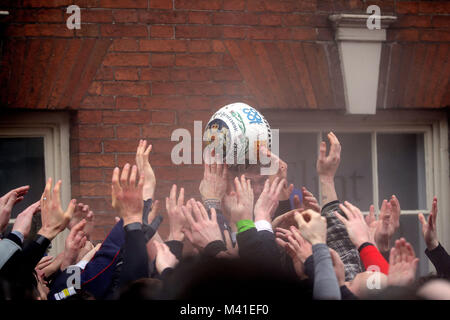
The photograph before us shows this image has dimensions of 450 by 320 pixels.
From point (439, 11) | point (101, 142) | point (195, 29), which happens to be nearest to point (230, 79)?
point (195, 29)

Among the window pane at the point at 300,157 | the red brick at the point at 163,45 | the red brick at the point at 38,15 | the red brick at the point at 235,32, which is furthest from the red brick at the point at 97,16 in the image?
the window pane at the point at 300,157

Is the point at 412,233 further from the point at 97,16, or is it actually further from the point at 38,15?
the point at 38,15

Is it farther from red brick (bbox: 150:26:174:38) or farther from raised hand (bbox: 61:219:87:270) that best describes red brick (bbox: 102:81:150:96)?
raised hand (bbox: 61:219:87:270)

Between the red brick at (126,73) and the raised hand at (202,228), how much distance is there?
1.44 meters

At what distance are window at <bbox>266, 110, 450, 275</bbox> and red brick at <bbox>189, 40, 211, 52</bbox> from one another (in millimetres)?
672

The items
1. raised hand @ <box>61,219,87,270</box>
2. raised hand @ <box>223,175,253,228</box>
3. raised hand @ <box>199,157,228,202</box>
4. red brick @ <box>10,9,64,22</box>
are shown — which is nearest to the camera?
raised hand @ <box>223,175,253,228</box>

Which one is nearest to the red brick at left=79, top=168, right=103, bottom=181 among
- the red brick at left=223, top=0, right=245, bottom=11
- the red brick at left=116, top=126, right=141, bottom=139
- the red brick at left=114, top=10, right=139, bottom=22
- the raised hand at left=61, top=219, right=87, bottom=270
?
the red brick at left=116, top=126, right=141, bottom=139

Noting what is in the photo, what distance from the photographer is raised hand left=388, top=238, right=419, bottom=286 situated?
80.3 inches

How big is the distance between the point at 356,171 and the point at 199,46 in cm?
138

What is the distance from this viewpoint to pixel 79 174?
3648 mm

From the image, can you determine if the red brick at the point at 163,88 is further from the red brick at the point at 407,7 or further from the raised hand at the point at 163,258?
the red brick at the point at 407,7

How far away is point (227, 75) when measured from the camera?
3.76m

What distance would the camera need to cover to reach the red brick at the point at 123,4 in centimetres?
365

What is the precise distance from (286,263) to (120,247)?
2.27ft
